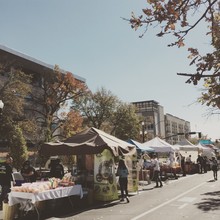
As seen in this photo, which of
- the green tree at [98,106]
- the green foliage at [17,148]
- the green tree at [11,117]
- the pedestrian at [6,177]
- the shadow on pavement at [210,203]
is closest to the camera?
the shadow on pavement at [210,203]

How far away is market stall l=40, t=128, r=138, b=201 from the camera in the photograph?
13883 mm

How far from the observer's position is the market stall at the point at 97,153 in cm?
1388

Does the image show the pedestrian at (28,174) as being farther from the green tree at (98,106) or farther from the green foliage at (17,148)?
the green tree at (98,106)

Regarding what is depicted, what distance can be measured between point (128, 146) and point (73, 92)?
111 ft

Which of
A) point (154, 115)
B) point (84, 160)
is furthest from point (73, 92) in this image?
point (154, 115)

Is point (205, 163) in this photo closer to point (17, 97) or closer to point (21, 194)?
point (17, 97)

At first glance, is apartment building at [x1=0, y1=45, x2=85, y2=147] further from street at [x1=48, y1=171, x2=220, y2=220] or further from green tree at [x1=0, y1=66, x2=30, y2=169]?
street at [x1=48, y1=171, x2=220, y2=220]

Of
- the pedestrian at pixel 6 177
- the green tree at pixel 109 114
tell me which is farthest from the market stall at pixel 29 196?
the green tree at pixel 109 114

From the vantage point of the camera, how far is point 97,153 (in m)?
13.8

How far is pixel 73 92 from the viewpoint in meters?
48.6

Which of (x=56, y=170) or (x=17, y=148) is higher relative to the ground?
(x=17, y=148)

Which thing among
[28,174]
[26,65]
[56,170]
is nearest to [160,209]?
[56,170]

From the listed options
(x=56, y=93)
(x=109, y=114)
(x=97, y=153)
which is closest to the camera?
(x=97, y=153)

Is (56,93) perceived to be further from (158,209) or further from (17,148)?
(158,209)
